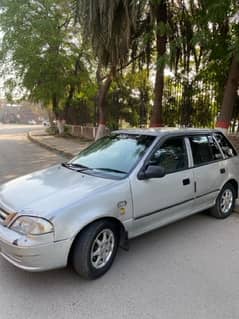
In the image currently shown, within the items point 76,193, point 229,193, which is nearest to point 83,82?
point 229,193

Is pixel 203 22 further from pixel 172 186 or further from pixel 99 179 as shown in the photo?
pixel 99 179

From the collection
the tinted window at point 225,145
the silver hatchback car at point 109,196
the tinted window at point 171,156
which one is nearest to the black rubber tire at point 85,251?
the silver hatchback car at point 109,196

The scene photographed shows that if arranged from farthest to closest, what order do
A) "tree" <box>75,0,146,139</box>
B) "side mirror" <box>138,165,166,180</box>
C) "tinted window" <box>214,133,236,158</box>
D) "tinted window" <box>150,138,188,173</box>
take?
"tree" <box>75,0,146,139</box>, "tinted window" <box>214,133,236,158</box>, "tinted window" <box>150,138,188,173</box>, "side mirror" <box>138,165,166,180</box>

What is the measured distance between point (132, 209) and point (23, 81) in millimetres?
17170

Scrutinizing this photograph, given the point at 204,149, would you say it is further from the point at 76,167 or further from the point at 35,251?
the point at 35,251

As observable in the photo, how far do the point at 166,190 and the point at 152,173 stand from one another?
1.31 ft

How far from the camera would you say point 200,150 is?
437 centimetres

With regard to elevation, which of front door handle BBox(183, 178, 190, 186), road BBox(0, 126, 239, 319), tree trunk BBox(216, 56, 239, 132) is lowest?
road BBox(0, 126, 239, 319)

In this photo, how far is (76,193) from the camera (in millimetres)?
3059

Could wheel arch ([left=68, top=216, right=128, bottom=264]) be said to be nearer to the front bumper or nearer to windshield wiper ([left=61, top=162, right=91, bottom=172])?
the front bumper

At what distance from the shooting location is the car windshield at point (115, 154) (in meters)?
3.61

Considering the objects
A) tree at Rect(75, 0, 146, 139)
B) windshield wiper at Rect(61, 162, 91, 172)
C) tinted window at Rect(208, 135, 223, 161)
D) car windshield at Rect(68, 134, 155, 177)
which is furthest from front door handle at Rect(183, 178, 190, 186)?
tree at Rect(75, 0, 146, 139)

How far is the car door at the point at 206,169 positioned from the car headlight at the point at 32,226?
2223mm

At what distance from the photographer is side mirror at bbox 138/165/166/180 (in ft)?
11.2
